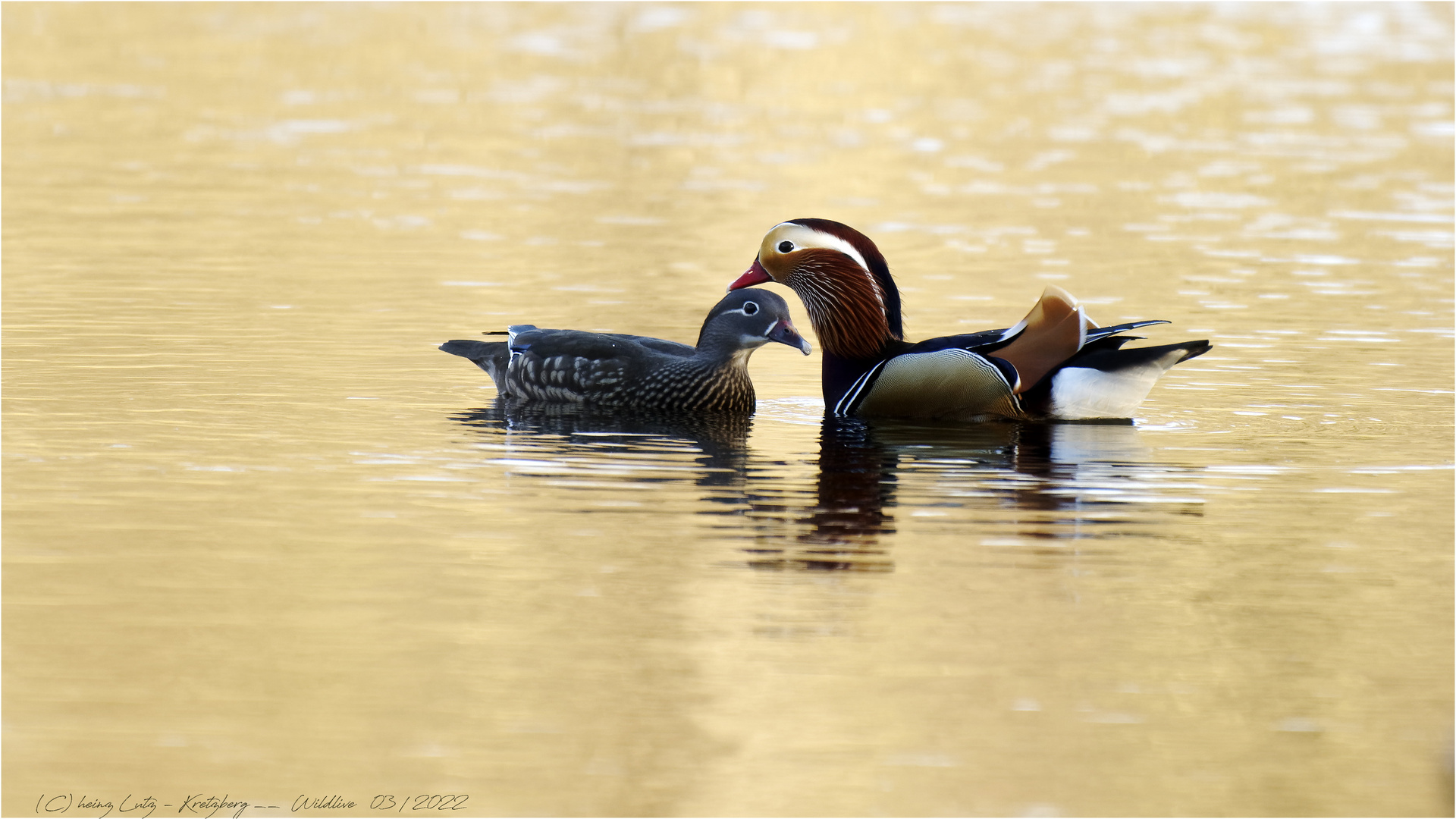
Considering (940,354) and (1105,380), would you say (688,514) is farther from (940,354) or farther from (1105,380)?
(1105,380)

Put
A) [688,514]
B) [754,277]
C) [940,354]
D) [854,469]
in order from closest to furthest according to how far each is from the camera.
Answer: [688,514]
[854,469]
[940,354]
[754,277]

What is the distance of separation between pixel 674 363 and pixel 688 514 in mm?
3298

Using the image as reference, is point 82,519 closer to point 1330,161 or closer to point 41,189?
point 41,189

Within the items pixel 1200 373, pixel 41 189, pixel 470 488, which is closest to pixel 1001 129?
pixel 41 189

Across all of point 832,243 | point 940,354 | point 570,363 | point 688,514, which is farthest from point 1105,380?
point 688,514

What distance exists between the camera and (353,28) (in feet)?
162

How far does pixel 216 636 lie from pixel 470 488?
3.02 metres

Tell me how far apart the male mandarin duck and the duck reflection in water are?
126 mm

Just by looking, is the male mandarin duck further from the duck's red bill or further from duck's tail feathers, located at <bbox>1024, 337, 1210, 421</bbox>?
duck's tail feathers, located at <bbox>1024, 337, 1210, 421</bbox>

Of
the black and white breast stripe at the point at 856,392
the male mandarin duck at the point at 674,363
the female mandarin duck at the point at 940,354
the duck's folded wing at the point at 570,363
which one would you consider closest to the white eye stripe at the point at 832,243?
the female mandarin duck at the point at 940,354

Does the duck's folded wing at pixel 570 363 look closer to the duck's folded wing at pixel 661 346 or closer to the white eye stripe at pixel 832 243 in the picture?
the duck's folded wing at pixel 661 346

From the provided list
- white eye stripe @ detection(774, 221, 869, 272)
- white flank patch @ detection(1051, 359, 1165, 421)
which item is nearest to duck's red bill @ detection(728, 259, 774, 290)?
white eye stripe @ detection(774, 221, 869, 272)

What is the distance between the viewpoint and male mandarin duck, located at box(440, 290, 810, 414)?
1402 cm

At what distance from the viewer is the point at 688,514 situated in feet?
35.7
